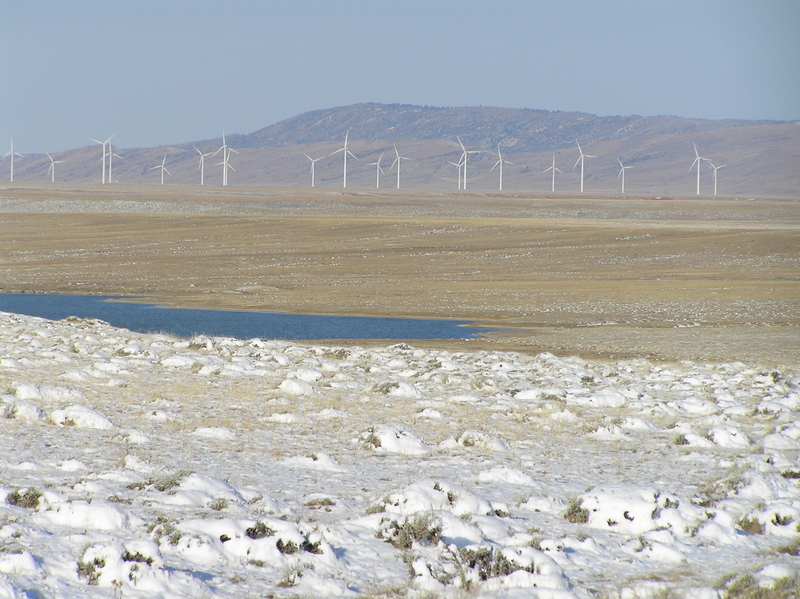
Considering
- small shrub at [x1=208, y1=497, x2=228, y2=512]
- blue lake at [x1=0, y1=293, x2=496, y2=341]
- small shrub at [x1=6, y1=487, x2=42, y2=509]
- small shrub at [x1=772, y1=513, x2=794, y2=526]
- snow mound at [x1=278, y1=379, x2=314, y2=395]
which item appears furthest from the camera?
blue lake at [x1=0, y1=293, x2=496, y2=341]

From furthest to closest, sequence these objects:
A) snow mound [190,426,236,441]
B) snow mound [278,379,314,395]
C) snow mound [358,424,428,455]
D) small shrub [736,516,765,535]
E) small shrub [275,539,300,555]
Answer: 1. snow mound [278,379,314,395]
2. snow mound [190,426,236,441]
3. snow mound [358,424,428,455]
4. small shrub [736,516,765,535]
5. small shrub [275,539,300,555]

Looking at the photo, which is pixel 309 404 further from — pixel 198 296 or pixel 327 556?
pixel 198 296

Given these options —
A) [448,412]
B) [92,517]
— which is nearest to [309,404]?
[448,412]

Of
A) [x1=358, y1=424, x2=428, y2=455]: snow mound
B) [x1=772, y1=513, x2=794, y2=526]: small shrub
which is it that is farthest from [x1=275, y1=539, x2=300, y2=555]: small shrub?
[x1=772, y1=513, x2=794, y2=526]: small shrub

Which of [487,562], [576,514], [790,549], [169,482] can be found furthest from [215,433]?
[790,549]

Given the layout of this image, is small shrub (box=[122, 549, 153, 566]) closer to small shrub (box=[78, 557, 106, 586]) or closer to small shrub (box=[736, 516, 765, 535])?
small shrub (box=[78, 557, 106, 586])

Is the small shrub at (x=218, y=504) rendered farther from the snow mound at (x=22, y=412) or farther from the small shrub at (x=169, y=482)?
the snow mound at (x=22, y=412)

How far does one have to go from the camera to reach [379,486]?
31.2 feet

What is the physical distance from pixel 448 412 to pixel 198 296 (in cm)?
3469

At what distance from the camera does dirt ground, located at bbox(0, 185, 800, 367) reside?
35031 mm

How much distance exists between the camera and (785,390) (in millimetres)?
18188

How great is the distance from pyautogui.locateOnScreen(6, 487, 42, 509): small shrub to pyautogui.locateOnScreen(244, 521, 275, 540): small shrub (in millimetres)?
1929

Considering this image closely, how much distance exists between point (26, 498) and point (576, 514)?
5242 millimetres

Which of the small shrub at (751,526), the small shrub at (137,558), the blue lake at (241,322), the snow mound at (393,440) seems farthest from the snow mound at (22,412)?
the blue lake at (241,322)
